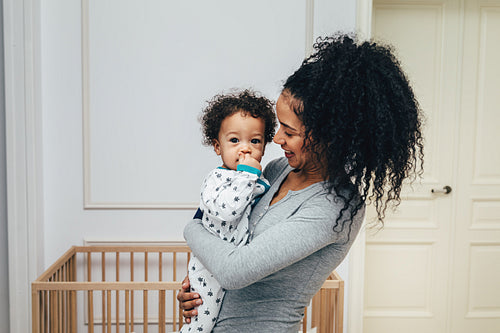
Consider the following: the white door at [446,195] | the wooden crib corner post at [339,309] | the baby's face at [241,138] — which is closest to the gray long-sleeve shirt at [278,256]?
the baby's face at [241,138]

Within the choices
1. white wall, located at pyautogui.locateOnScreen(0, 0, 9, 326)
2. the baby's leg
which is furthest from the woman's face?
white wall, located at pyautogui.locateOnScreen(0, 0, 9, 326)

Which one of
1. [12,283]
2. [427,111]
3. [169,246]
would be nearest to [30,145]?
[12,283]

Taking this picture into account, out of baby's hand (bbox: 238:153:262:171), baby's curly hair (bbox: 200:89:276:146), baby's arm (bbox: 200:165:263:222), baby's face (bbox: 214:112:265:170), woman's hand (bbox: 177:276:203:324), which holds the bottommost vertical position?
woman's hand (bbox: 177:276:203:324)

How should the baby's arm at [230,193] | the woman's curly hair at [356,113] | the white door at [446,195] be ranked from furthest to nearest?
the white door at [446,195]
the baby's arm at [230,193]
the woman's curly hair at [356,113]

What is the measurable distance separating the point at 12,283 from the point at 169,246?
2.53 feet

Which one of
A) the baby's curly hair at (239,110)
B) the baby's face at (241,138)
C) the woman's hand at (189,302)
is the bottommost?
the woman's hand at (189,302)

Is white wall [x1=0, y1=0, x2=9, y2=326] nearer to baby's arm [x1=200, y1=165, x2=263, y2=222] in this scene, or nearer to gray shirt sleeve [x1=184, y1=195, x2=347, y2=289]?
baby's arm [x1=200, y1=165, x2=263, y2=222]

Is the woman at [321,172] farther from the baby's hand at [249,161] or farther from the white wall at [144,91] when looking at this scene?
the white wall at [144,91]

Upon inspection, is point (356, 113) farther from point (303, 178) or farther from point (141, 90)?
point (141, 90)

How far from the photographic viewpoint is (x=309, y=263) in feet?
3.11

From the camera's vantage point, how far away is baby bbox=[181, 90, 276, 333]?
99cm

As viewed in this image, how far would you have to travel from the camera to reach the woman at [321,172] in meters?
0.83

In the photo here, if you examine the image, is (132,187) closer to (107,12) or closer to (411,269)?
(107,12)

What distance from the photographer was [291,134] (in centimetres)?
92
